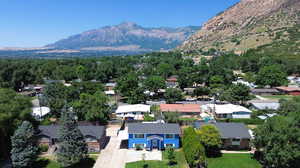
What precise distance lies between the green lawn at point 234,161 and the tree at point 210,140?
4.65 ft

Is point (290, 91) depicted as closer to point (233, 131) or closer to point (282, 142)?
point (233, 131)

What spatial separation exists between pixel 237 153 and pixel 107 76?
2908 inches

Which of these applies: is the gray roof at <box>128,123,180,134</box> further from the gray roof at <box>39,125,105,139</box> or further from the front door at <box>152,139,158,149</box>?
the gray roof at <box>39,125,105,139</box>

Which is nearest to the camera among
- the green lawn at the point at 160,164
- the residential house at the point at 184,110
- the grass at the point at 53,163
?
the green lawn at the point at 160,164

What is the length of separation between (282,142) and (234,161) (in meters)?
6.67

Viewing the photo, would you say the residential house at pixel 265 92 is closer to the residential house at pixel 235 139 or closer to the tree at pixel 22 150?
the residential house at pixel 235 139

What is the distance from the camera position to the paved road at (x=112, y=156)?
94.7 ft

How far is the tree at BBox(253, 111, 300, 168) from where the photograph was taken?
24156 millimetres

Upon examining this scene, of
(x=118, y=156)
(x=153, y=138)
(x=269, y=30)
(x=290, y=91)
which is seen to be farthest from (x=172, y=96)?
(x=269, y=30)

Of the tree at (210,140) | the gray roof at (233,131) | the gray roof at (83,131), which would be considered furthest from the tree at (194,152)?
the gray roof at (83,131)

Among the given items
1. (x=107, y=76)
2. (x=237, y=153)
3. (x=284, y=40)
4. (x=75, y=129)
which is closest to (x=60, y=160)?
(x=75, y=129)

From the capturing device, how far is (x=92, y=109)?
4044 centimetres

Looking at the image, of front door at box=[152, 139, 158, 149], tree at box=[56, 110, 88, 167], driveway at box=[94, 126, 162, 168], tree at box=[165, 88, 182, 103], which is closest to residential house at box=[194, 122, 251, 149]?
front door at box=[152, 139, 158, 149]

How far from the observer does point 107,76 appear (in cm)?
9806
